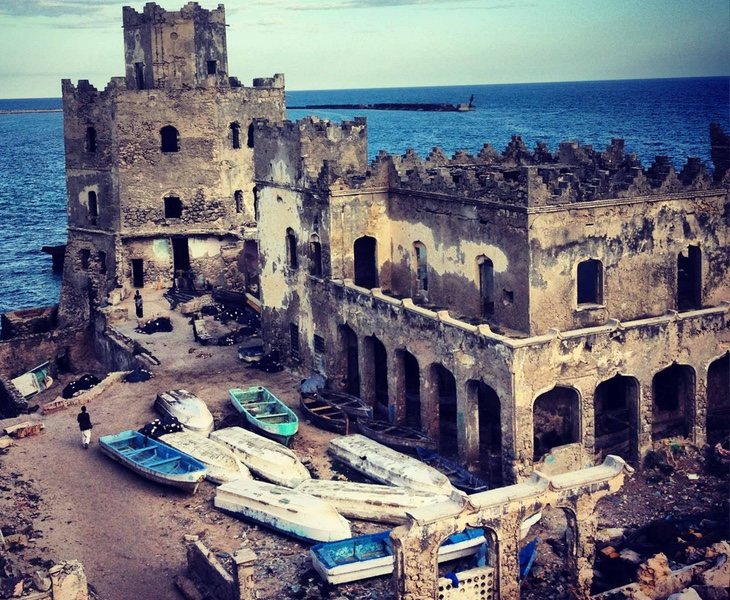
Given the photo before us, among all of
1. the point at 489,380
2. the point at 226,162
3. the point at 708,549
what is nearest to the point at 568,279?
the point at 489,380

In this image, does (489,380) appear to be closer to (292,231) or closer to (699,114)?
(292,231)

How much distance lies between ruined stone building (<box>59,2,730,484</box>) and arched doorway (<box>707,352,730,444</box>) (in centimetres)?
5

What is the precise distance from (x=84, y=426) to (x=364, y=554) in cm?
1075

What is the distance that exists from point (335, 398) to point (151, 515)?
8.69 metres

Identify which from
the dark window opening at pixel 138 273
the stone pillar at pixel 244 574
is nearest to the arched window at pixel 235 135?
the dark window opening at pixel 138 273

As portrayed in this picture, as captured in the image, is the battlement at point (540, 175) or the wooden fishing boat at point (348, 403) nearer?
the battlement at point (540, 175)

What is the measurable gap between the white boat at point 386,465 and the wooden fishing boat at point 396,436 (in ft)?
1.61

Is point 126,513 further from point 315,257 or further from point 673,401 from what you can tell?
point 673,401

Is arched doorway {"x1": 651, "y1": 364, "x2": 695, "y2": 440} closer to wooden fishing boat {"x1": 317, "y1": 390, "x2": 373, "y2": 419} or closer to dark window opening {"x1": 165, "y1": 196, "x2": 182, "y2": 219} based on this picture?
wooden fishing boat {"x1": 317, "y1": 390, "x2": 373, "y2": 419}

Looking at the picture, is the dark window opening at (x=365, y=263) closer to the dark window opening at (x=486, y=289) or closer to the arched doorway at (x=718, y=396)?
the dark window opening at (x=486, y=289)

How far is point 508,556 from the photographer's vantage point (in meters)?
21.0

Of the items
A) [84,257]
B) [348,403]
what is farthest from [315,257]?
[84,257]

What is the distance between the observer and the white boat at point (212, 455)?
2723 centimetres

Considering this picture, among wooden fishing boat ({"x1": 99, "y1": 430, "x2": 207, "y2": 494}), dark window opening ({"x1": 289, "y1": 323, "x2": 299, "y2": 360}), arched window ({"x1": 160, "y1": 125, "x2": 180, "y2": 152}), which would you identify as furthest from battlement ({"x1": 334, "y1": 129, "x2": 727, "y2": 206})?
arched window ({"x1": 160, "y1": 125, "x2": 180, "y2": 152})
